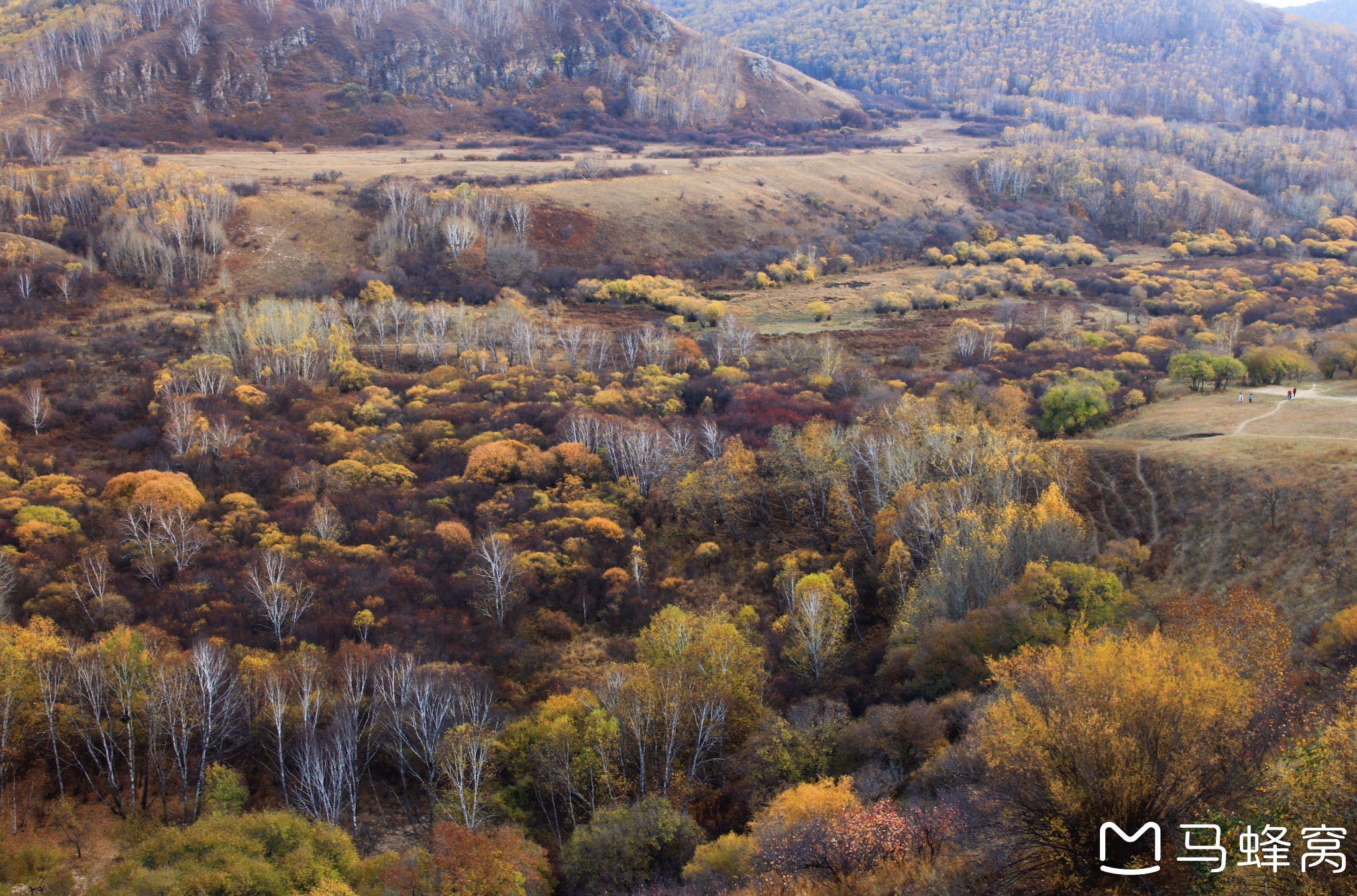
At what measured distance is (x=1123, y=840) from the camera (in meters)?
21.6

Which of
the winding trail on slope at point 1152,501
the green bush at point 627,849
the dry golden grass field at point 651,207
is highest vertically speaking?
the dry golden grass field at point 651,207

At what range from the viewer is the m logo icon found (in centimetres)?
2038

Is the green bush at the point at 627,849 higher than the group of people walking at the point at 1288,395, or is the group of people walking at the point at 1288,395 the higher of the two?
the group of people walking at the point at 1288,395

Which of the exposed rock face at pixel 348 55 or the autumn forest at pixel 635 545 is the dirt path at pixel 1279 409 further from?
the exposed rock face at pixel 348 55

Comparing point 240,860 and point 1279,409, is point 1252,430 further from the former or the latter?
point 240,860

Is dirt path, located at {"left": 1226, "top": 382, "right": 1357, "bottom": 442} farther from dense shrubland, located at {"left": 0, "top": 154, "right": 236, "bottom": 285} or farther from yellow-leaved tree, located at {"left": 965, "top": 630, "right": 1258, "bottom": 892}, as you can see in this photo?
dense shrubland, located at {"left": 0, "top": 154, "right": 236, "bottom": 285}

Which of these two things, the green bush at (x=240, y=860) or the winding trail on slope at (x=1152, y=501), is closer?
the green bush at (x=240, y=860)

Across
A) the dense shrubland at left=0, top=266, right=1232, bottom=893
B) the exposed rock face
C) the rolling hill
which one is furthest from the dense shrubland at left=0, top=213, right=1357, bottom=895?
the exposed rock face

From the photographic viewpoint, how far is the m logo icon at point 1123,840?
2038cm

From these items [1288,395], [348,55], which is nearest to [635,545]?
[1288,395]

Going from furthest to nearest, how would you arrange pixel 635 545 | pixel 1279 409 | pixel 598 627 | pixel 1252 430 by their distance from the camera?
pixel 1279 409 < pixel 1252 430 < pixel 635 545 < pixel 598 627

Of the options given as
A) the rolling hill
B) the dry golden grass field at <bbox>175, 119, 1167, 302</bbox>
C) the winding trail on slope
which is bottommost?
the winding trail on slope

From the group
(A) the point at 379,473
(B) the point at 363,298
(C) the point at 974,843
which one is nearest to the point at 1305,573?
A: (C) the point at 974,843

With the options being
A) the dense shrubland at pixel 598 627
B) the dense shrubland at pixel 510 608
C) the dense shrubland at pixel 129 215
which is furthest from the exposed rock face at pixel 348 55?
the dense shrubland at pixel 510 608
